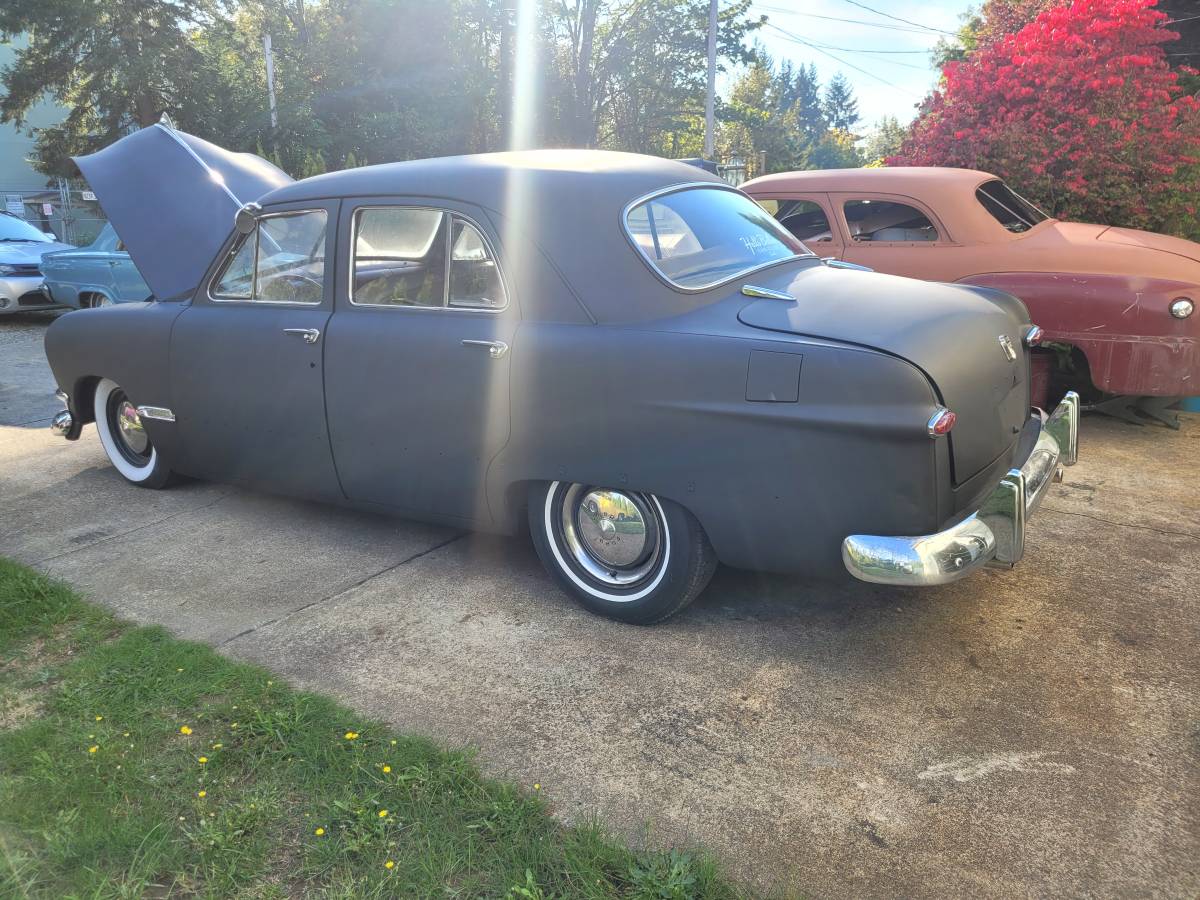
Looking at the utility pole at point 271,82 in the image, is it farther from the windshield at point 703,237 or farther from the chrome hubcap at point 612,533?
the chrome hubcap at point 612,533

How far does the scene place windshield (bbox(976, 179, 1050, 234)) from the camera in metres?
6.17

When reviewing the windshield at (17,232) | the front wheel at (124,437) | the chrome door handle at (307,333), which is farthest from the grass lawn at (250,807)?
the windshield at (17,232)

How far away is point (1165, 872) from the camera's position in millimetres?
2143

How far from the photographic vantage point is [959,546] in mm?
2865

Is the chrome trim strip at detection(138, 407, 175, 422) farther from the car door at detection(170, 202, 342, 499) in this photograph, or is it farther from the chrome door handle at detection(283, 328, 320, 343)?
the chrome door handle at detection(283, 328, 320, 343)

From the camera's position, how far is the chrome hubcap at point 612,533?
11.0 ft

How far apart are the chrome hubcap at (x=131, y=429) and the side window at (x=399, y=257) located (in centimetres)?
203

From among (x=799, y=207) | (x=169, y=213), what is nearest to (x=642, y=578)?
(x=169, y=213)

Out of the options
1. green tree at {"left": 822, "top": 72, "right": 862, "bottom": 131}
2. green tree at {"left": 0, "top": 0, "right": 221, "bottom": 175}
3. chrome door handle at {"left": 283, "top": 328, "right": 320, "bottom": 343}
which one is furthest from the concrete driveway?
green tree at {"left": 822, "top": 72, "right": 862, "bottom": 131}

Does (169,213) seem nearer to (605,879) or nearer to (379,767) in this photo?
(379,767)

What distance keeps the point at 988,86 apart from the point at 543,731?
8.92m

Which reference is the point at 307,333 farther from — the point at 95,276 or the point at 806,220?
the point at 95,276

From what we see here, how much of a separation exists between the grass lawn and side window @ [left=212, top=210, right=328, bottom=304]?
1.85 metres

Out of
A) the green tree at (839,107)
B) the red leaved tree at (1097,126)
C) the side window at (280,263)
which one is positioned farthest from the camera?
the green tree at (839,107)
